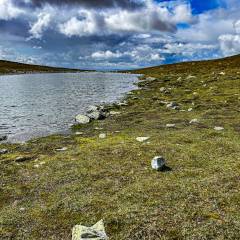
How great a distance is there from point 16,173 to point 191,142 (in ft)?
32.3

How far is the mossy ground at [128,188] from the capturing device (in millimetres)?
10398

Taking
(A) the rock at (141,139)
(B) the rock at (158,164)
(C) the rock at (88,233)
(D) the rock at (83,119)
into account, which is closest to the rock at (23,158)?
(A) the rock at (141,139)

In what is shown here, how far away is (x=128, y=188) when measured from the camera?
13070 mm

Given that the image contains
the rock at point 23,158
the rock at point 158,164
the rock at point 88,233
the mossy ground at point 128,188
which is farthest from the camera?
the rock at point 23,158

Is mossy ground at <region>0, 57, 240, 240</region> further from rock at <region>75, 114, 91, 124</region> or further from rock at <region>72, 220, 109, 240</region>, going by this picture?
rock at <region>75, 114, 91, 124</region>

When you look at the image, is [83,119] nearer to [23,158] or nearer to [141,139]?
[141,139]

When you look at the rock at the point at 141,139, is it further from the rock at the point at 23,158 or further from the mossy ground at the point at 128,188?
the rock at the point at 23,158

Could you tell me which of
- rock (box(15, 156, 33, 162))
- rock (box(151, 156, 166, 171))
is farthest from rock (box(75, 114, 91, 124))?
rock (box(151, 156, 166, 171))

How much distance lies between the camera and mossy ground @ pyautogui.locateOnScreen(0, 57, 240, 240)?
10398mm

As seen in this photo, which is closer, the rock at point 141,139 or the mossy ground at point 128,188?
the mossy ground at point 128,188

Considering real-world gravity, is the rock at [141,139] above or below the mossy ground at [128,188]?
below

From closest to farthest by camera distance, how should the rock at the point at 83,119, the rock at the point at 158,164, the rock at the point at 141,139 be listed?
the rock at the point at 158,164, the rock at the point at 141,139, the rock at the point at 83,119

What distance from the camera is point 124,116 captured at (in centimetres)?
3381

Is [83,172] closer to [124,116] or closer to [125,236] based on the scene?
[125,236]
